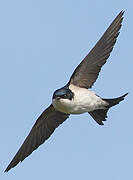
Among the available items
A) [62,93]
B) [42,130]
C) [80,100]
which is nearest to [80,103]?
[80,100]

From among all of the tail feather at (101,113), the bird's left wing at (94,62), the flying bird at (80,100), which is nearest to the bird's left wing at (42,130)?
the flying bird at (80,100)

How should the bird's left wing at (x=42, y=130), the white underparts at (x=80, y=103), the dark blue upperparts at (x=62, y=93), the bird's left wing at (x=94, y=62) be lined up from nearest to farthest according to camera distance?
the dark blue upperparts at (x=62, y=93)
the white underparts at (x=80, y=103)
the bird's left wing at (x=94, y=62)
the bird's left wing at (x=42, y=130)

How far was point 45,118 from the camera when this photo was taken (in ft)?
36.5

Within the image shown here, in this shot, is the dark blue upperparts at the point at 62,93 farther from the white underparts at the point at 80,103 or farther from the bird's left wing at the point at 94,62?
the bird's left wing at the point at 94,62

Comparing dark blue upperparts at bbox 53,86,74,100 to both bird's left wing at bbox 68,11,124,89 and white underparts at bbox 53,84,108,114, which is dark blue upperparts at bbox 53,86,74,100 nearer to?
white underparts at bbox 53,84,108,114

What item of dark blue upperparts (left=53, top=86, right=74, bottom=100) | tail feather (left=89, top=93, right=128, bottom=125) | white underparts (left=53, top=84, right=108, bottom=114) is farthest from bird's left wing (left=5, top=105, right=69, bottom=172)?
dark blue upperparts (left=53, top=86, right=74, bottom=100)

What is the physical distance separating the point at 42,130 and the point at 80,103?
1459mm

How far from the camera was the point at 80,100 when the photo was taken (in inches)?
390

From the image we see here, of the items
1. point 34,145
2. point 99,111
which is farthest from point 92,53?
point 34,145

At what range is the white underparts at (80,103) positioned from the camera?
976 cm

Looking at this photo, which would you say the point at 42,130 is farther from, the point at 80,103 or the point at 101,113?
the point at 80,103

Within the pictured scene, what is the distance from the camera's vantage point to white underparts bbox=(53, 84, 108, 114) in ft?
32.0

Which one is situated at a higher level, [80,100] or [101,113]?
[80,100]

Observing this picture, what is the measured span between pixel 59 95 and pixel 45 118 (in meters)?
1.55
